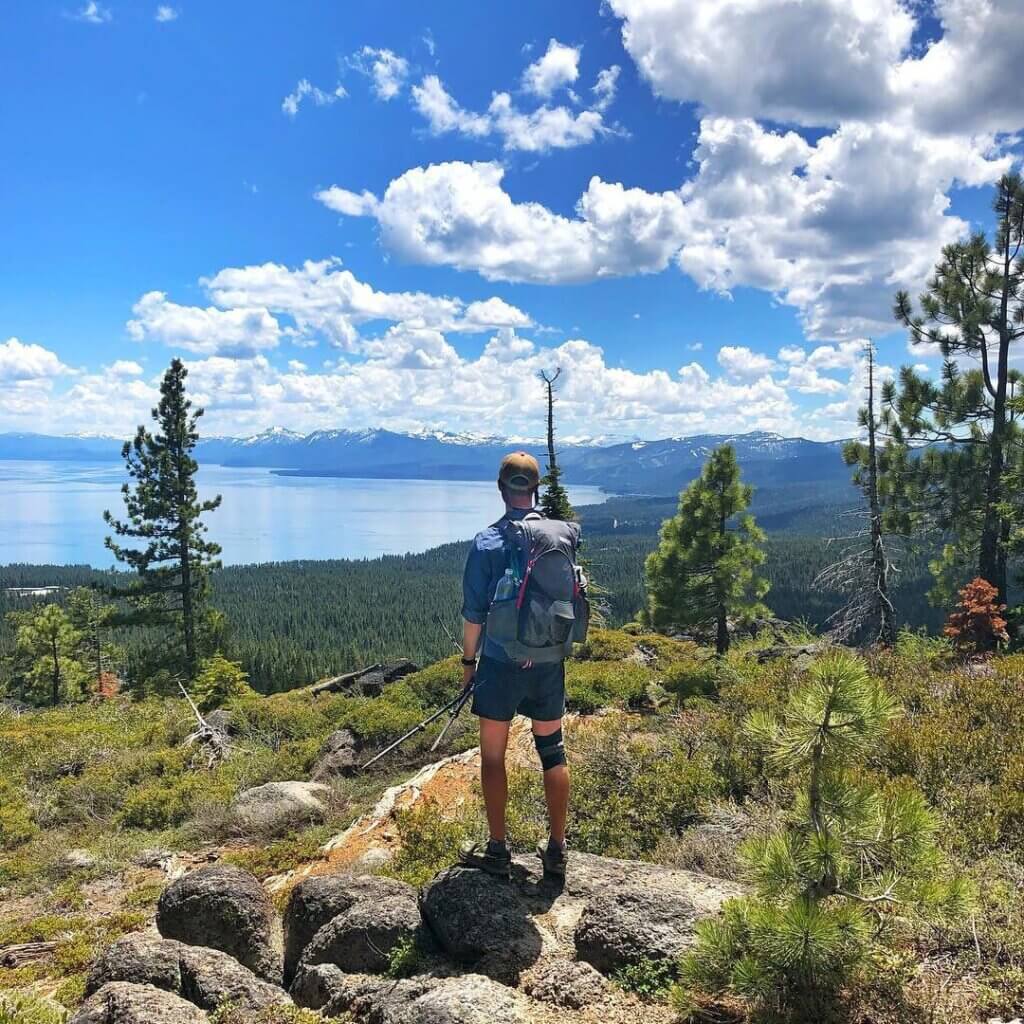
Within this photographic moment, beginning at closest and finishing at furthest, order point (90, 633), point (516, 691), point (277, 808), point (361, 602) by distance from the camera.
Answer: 1. point (516, 691)
2. point (277, 808)
3. point (90, 633)
4. point (361, 602)

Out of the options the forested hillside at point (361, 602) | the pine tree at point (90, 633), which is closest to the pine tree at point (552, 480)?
the pine tree at point (90, 633)

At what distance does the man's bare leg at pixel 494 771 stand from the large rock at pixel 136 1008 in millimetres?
1653

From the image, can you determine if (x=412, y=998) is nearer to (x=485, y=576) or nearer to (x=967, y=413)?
(x=485, y=576)

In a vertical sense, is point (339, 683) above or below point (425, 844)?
below

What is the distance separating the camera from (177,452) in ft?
79.6

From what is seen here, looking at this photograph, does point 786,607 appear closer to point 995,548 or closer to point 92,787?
point 995,548

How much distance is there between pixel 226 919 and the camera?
3961 mm

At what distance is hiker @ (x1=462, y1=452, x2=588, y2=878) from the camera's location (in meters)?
3.81

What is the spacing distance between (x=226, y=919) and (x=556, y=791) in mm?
2095

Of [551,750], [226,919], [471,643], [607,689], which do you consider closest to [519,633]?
[471,643]

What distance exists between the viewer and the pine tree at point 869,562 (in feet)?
51.9

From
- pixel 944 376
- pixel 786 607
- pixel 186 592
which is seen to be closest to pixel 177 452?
pixel 186 592

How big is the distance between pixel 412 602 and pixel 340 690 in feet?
324

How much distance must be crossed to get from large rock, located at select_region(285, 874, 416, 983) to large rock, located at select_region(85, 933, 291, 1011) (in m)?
0.48
